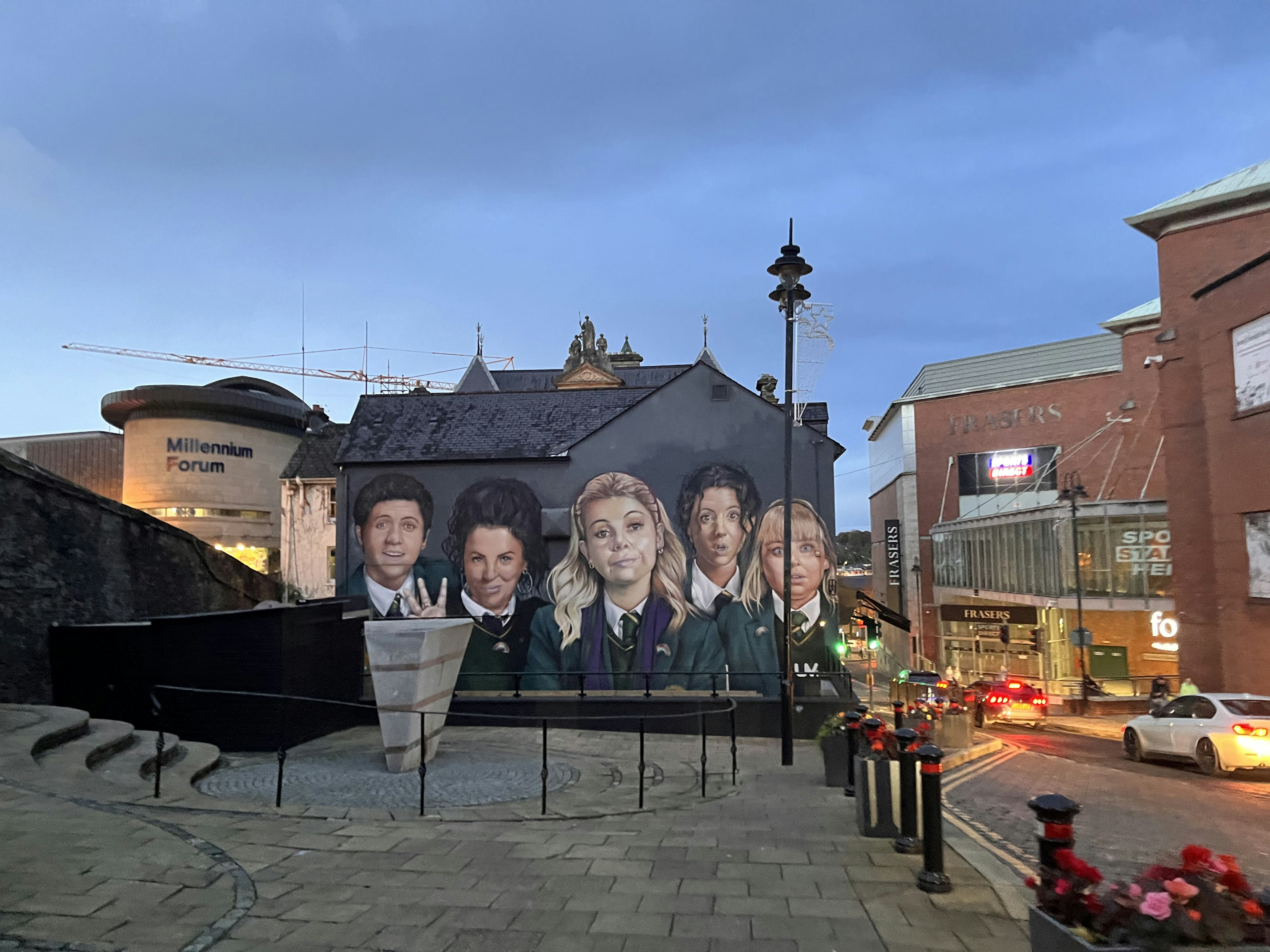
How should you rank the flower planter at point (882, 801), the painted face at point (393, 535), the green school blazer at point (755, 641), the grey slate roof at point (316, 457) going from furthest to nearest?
the grey slate roof at point (316, 457)
the painted face at point (393, 535)
the green school blazer at point (755, 641)
the flower planter at point (882, 801)

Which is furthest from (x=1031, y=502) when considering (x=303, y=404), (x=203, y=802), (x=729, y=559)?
(x=303, y=404)

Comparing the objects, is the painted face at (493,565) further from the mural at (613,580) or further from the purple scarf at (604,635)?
the purple scarf at (604,635)

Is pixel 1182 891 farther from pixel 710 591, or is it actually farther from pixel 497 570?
pixel 497 570

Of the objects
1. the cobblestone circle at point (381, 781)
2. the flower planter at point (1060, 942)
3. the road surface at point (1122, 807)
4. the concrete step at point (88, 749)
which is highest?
the flower planter at point (1060, 942)

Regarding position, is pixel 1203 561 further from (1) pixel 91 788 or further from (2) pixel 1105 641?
(1) pixel 91 788

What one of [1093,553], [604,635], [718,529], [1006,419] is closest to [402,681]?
[604,635]

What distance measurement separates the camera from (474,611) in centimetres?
2183

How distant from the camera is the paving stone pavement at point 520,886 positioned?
5.43m

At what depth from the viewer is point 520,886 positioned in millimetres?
6504

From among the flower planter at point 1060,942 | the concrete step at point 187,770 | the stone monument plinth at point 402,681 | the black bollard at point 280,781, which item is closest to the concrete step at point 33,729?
the concrete step at point 187,770

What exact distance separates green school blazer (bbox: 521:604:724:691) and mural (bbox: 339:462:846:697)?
36 millimetres

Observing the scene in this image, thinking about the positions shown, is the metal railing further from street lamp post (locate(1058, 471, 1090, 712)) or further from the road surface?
street lamp post (locate(1058, 471, 1090, 712))

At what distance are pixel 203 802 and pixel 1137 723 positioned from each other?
16525mm

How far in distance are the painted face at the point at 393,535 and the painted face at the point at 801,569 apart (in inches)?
373
